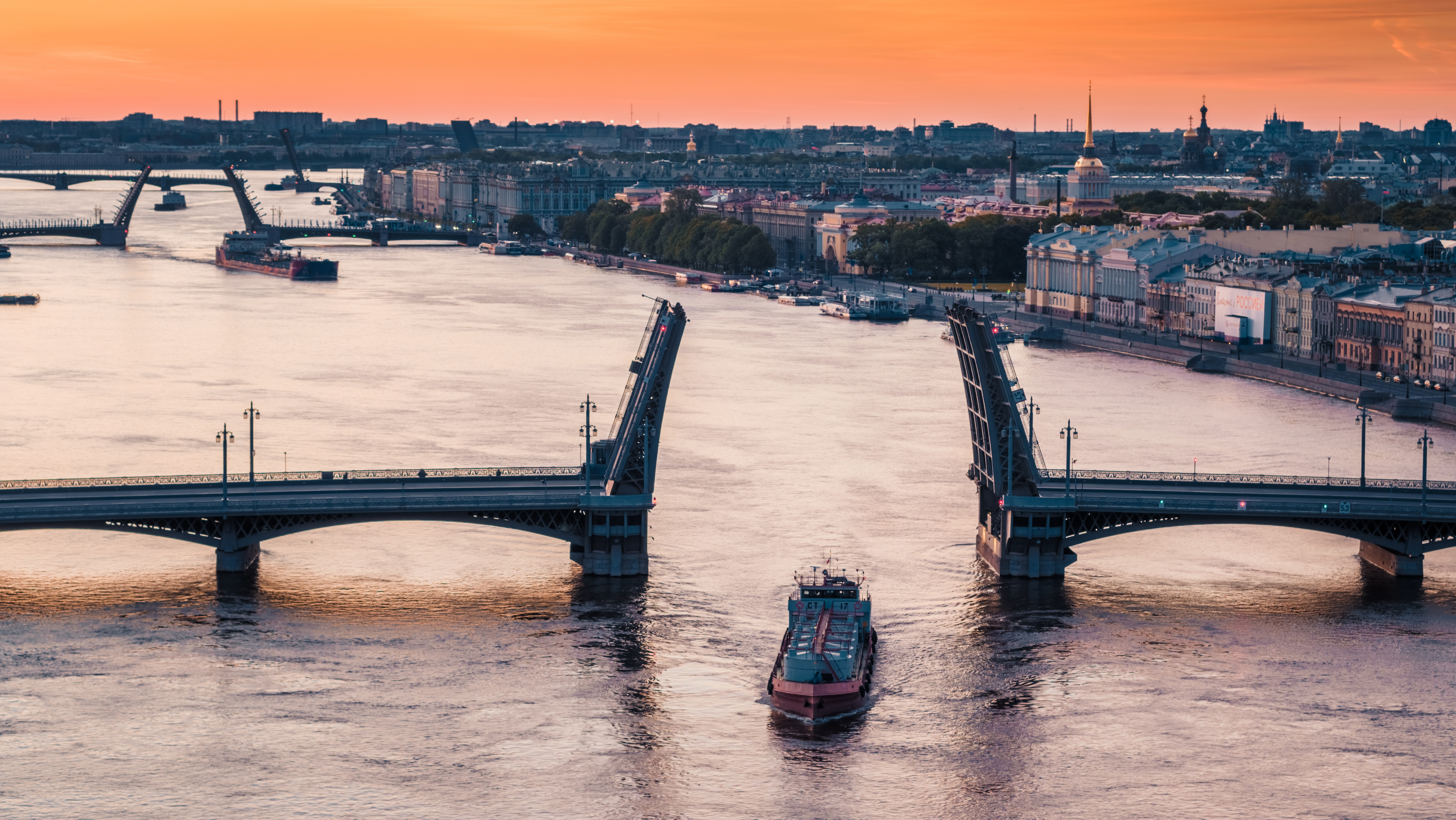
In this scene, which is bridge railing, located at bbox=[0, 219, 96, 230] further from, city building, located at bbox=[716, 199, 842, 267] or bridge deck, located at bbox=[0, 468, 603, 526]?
bridge deck, located at bbox=[0, 468, 603, 526]

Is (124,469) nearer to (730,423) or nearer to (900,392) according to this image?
(730,423)

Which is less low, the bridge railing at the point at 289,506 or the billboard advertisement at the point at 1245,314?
the billboard advertisement at the point at 1245,314

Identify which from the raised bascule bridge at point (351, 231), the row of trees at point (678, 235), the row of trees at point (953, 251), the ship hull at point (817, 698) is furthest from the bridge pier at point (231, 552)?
the raised bascule bridge at point (351, 231)

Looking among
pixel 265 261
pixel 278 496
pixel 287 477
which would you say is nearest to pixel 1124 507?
pixel 278 496

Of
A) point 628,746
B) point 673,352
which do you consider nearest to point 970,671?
point 628,746

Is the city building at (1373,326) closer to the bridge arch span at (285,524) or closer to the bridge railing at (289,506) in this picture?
the bridge arch span at (285,524)

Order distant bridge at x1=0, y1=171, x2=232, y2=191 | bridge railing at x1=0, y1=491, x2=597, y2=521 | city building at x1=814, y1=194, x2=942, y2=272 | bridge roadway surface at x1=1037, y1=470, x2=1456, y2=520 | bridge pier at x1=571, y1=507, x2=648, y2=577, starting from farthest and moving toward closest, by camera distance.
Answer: distant bridge at x1=0, y1=171, x2=232, y2=191 < city building at x1=814, y1=194, x2=942, y2=272 < bridge roadway surface at x1=1037, y1=470, x2=1456, y2=520 < bridge pier at x1=571, y1=507, x2=648, y2=577 < bridge railing at x1=0, y1=491, x2=597, y2=521

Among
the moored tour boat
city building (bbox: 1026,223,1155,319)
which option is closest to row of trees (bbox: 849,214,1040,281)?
city building (bbox: 1026,223,1155,319)

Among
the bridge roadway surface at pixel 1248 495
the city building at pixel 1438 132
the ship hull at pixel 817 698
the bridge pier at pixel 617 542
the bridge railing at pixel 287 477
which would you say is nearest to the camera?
the ship hull at pixel 817 698
